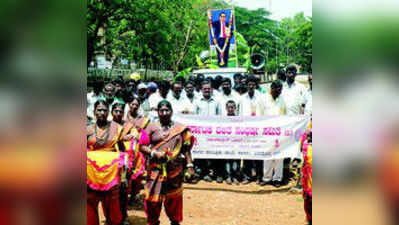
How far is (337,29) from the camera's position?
1132 millimetres

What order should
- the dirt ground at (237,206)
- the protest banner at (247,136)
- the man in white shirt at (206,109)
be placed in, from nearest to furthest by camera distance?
the dirt ground at (237,206), the protest banner at (247,136), the man in white shirt at (206,109)

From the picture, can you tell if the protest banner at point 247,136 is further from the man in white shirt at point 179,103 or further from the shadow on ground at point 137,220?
the shadow on ground at point 137,220

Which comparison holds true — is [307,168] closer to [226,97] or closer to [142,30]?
[226,97]

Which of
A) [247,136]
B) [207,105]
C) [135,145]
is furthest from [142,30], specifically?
[135,145]

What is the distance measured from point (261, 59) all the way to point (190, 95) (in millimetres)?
16726

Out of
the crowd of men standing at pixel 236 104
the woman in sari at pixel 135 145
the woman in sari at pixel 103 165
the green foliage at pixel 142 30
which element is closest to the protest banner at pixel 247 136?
the crowd of men standing at pixel 236 104

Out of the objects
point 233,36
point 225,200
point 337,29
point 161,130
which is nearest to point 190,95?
point 225,200

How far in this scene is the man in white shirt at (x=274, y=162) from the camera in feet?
25.5

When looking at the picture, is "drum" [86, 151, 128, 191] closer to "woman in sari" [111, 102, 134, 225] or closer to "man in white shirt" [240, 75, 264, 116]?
"woman in sari" [111, 102, 134, 225]

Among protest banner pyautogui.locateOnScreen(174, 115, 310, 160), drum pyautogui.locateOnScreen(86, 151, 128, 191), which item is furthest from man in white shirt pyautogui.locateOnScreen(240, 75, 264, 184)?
drum pyautogui.locateOnScreen(86, 151, 128, 191)

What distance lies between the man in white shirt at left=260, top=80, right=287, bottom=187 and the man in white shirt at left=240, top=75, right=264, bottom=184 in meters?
0.15

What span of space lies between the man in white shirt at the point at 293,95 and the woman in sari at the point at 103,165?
14.3 feet

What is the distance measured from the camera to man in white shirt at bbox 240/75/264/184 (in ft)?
25.8

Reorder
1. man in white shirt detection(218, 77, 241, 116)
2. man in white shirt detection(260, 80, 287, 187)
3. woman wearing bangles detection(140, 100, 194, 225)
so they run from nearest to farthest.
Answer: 1. woman wearing bangles detection(140, 100, 194, 225)
2. man in white shirt detection(260, 80, 287, 187)
3. man in white shirt detection(218, 77, 241, 116)
